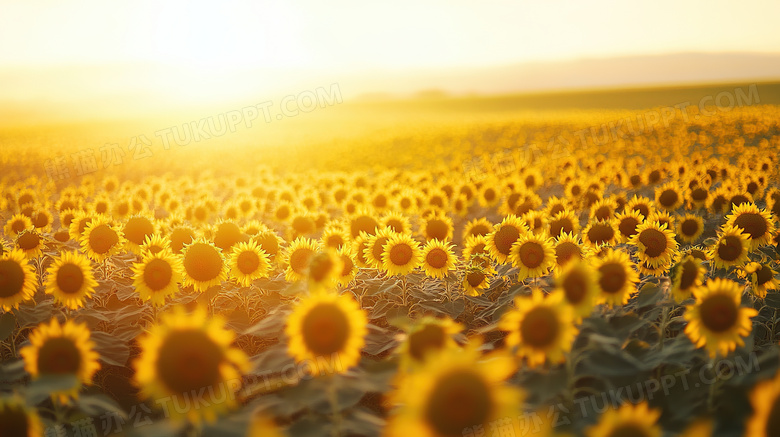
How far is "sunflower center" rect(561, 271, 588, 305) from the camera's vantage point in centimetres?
328

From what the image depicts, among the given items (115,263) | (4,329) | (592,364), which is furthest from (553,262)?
(115,263)

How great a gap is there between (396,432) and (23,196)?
48.2 feet

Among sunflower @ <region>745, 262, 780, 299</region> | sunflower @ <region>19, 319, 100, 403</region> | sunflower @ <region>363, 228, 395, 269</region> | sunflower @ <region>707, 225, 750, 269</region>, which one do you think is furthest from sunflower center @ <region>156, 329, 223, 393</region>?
sunflower @ <region>707, 225, 750, 269</region>

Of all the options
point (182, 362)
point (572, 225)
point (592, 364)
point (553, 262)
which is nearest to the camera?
point (182, 362)

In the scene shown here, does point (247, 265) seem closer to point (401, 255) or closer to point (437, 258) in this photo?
point (401, 255)

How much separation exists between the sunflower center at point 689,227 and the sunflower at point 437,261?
425cm

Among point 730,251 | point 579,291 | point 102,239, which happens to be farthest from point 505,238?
point 102,239

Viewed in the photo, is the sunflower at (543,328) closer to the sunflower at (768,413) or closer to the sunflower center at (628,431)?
the sunflower center at (628,431)

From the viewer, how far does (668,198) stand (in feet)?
33.3

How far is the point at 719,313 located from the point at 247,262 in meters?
5.05

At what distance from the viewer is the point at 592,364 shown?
3010mm

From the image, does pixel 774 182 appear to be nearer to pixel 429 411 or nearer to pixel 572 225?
pixel 572 225

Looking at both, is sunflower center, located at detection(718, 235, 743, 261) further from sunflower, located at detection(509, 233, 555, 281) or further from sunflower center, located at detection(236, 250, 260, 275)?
sunflower center, located at detection(236, 250, 260, 275)

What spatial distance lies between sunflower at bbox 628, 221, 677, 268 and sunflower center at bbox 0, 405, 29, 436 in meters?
6.35
